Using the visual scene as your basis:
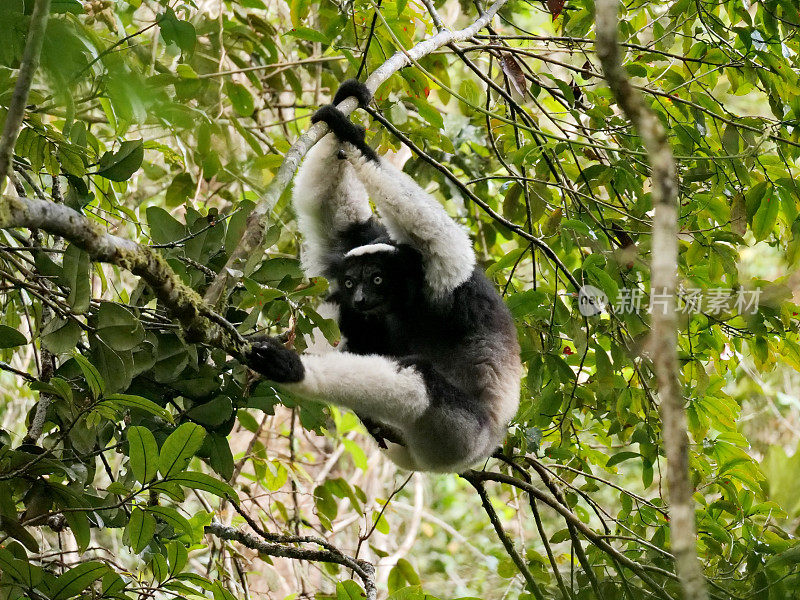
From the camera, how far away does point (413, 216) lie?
143 inches

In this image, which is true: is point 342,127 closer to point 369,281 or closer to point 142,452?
point 369,281

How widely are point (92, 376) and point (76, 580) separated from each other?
61 cm

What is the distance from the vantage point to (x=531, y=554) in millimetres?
4180

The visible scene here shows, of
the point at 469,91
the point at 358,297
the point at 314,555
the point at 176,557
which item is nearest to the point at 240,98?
the point at 469,91

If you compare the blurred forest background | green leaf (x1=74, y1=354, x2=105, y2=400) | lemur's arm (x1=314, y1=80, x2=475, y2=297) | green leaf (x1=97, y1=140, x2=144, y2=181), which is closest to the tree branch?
the blurred forest background

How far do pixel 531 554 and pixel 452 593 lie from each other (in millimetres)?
5234

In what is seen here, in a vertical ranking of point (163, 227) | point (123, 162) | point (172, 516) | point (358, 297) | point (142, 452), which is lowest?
point (172, 516)

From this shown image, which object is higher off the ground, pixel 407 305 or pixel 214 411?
pixel 407 305

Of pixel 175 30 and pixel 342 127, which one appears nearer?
pixel 175 30

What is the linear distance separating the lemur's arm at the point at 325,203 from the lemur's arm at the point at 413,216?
0.25m

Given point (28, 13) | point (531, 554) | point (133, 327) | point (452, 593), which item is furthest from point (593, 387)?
point (452, 593)

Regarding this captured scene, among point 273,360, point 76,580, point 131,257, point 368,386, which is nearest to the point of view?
point 131,257

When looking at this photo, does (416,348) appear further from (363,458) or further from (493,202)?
(363,458)

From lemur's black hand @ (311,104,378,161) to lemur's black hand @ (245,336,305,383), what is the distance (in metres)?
1.19
